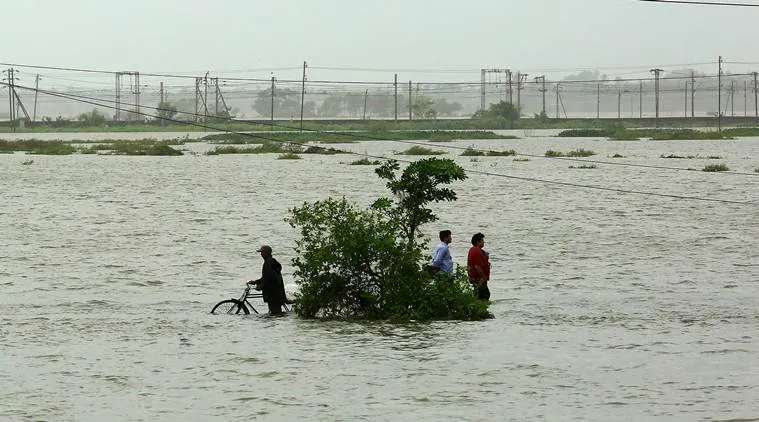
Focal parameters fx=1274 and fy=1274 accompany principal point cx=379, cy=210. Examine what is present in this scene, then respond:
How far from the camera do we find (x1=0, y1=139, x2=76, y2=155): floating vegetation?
96.3m

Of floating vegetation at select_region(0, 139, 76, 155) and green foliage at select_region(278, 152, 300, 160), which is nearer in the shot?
green foliage at select_region(278, 152, 300, 160)

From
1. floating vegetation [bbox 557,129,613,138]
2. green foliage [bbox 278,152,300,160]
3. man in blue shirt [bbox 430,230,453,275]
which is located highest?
floating vegetation [bbox 557,129,613,138]

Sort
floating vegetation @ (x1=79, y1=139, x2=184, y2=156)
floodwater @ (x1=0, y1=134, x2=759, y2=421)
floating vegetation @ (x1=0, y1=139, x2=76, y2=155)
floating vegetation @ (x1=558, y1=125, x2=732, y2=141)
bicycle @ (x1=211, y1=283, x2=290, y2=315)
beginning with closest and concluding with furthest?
floodwater @ (x1=0, y1=134, x2=759, y2=421) → bicycle @ (x1=211, y1=283, x2=290, y2=315) → floating vegetation @ (x1=0, y1=139, x2=76, y2=155) → floating vegetation @ (x1=79, y1=139, x2=184, y2=156) → floating vegetation @ (x1=558, y1=125, x2=732, y2=141)

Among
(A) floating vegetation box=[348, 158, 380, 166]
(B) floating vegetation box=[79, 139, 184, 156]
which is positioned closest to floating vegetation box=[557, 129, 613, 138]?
(B) floating vegetation box=[79, 139, 184, 156]

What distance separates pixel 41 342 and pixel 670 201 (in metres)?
36.2

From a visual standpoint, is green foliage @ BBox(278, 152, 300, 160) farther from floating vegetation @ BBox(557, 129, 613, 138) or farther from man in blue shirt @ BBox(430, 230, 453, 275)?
man in blue shirt @ BBox(430, 230, 453, 275)

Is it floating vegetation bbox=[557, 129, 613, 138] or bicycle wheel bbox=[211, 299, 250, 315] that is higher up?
floating vegetation bbox=[557, 129, 613, 138]

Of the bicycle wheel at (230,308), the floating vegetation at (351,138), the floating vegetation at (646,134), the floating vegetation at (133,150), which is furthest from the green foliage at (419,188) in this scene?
the floating vegetation at (646,134)

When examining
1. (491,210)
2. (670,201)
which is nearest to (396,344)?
(491,210)

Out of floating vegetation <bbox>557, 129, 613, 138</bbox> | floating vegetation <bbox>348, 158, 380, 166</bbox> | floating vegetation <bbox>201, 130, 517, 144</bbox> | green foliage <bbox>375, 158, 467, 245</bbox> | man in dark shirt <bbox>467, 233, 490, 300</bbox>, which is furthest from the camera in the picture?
floating vegetation <bbox>557, 129, 613, 138</bbox>

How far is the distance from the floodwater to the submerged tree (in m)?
0.40

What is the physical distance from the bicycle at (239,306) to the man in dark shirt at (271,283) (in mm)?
283

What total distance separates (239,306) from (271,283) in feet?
4.55

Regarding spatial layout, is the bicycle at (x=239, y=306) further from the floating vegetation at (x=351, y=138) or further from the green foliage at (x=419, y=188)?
the floating vegetation at (x=351, y=138)
